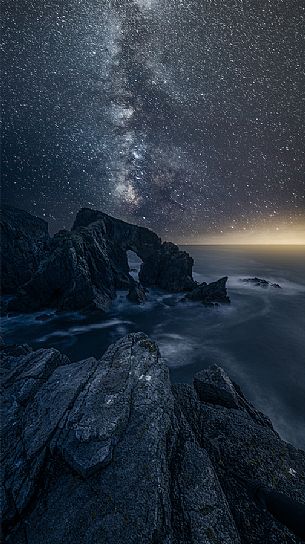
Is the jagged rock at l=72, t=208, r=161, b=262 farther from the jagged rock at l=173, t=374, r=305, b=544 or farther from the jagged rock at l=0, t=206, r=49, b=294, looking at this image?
the jagged rock at l=173, t=374, r=305, b=544

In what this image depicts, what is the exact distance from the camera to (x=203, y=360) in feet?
80.4

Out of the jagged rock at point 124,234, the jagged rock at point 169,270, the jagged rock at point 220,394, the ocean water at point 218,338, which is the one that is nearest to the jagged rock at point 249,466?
the jagged rock at point 220,394

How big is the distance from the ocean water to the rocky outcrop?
124 inches

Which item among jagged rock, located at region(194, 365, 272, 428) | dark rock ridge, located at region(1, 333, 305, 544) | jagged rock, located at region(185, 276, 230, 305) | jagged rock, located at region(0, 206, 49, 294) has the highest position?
jagged rock, located at region(0, 206, 49, 294)

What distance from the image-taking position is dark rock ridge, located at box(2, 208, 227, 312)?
36281 millimetres

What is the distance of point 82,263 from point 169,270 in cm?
2430

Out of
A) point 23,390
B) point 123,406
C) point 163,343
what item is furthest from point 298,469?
point 163,343

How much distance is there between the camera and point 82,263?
37719 mm

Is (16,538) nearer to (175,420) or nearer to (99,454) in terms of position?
(99,454)

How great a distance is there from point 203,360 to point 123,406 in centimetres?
2023

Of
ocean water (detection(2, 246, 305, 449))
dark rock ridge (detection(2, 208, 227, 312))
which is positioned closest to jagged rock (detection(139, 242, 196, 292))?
dark rock ridge (detection(2, 208, 227, 312))

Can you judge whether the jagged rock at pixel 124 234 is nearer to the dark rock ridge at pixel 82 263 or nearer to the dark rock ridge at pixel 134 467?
the dark rock ridge at pixel 82 263

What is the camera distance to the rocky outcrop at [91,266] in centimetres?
3619

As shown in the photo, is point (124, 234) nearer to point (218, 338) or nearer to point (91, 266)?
point (91, 266)
